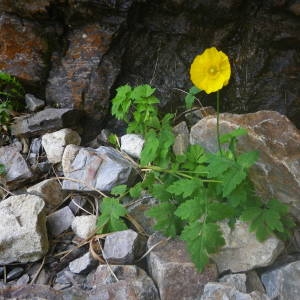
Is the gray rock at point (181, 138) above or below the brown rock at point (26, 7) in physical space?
below

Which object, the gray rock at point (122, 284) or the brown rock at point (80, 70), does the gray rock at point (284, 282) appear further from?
the brown rock at point (80, 70)

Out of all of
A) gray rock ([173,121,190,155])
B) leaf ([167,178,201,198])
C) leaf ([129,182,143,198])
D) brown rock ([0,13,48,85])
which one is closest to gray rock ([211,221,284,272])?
leaf ([167,178,201,198])

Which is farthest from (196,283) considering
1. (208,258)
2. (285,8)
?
(285,8)

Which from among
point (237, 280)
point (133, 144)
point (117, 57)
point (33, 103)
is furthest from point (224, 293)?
point (33, 103)

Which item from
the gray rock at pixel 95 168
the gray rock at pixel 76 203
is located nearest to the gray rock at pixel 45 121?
the gray rock at pixel 95 168

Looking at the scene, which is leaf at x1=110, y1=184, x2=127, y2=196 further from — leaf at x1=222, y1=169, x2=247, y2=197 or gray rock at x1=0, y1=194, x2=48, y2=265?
leaf at x1=222, y1=169, x2=247, y2=197

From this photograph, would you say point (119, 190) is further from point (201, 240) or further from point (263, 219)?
point (263, 219)
